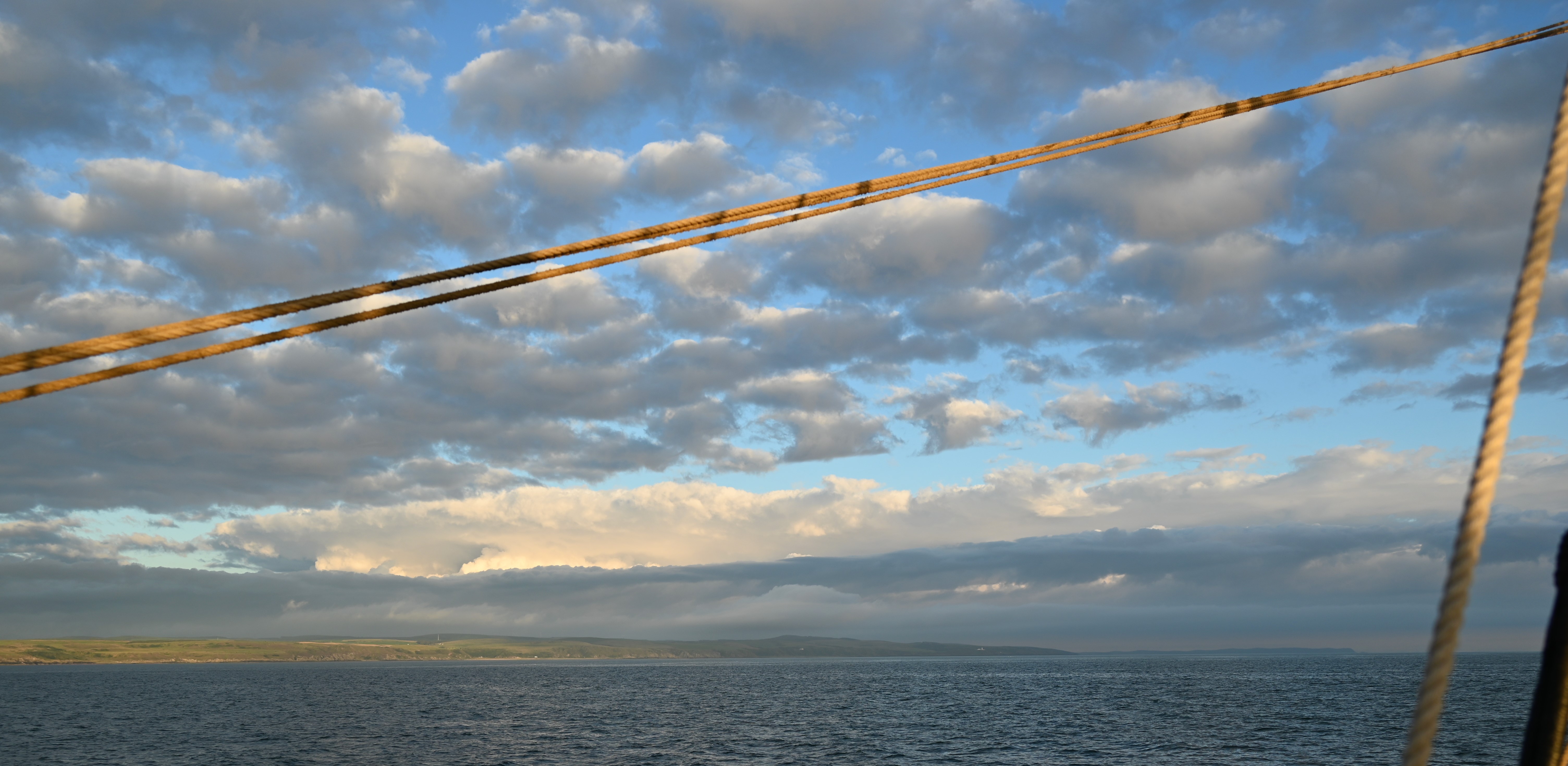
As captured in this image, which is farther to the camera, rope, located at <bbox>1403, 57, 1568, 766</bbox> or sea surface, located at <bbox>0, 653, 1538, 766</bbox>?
sea surface, located at <bbox>0, 653, 1538, 766</bbox>

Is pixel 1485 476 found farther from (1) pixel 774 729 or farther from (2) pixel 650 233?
(1) pixel 774 729

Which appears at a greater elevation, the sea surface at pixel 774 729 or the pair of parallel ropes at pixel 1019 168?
the pair of parallel ropes at pixel 1019 168

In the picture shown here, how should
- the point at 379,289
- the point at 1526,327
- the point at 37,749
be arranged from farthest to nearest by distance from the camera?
1. the point at 37,749
2. the point at 379,289
3. the point at 1526,327

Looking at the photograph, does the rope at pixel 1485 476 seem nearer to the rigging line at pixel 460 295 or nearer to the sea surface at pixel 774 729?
the rigging line at pixel 460 295

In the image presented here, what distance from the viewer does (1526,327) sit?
3967 millimetres

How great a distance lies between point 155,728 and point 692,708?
66.1m

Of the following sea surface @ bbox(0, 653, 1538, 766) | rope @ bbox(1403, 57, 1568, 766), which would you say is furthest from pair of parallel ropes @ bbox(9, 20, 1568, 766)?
sea surface @ bbox(0, 653, 1538, 766)

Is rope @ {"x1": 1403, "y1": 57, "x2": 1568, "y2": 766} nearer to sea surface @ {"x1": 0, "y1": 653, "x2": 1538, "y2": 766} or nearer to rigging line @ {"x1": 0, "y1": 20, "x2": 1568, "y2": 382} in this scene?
rigging line @ {"x1": 0, "y1": 20, "x2": 1568, "y2": 382}

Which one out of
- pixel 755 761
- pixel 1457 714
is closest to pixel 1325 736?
pixel 1457 714

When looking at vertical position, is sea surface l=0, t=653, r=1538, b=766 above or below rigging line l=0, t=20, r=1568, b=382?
below

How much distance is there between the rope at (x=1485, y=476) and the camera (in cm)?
377

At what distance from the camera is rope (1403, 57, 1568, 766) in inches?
148

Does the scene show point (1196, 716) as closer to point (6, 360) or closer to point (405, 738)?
point (405, 738)

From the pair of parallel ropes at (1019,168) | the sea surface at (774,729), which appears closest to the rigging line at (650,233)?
the pair of parallel ropes at (1019,168)
